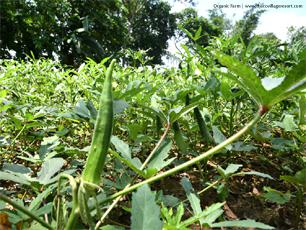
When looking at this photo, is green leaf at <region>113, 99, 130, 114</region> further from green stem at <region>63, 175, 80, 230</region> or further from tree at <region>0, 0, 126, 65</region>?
tree at <region>0, 0, 126, 65</region>

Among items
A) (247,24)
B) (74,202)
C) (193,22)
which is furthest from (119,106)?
(247,24)

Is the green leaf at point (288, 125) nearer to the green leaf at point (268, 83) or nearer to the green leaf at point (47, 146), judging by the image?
the green leaf at point (268, 83)

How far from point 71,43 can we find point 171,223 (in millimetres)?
17865

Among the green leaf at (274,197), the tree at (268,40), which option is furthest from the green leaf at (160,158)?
the tree at (268,40)

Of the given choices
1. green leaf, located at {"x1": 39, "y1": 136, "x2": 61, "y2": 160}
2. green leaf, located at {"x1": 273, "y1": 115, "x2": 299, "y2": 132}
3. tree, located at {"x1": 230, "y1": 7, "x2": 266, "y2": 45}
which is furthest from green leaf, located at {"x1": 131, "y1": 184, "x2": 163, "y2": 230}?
tree, located at {"x1": 230, "y1": 7, "x2": 266, "y2": 45}

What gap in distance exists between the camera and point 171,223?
501 mm

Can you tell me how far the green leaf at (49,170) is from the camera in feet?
2.10

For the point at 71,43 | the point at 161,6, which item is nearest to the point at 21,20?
the point at 71,43

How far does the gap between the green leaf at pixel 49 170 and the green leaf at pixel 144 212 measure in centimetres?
38

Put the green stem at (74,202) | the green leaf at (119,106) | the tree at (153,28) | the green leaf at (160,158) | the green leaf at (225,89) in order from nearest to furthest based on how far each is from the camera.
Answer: the green stem at (74,202) < the green leaf at (160,158) < the green leaf at (119,106) < the green leaf at (225,89) < the tree at (153,28)

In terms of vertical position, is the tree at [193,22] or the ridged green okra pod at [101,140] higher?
the tree at [193,22]

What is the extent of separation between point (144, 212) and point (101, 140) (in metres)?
0.18

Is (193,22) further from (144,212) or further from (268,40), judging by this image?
(144,212)

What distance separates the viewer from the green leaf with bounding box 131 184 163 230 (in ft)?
1.23
